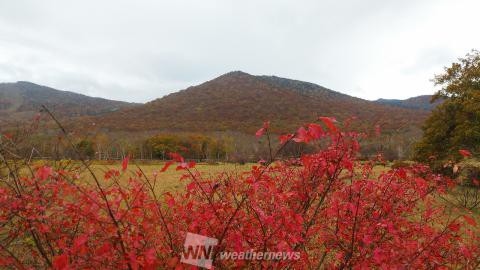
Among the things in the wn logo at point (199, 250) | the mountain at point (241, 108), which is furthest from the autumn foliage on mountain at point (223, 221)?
the mountain at point (241, 108)

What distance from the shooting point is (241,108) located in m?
120

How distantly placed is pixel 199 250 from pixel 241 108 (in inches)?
4648

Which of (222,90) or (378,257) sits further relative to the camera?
(222,90)

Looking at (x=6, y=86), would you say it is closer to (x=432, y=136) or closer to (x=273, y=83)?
(x=273, y=83)

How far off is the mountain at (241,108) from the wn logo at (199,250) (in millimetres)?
88005

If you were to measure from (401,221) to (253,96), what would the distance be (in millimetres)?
127213

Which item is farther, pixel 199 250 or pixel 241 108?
pixel 241 108

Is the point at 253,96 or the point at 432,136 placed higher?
the point at 253,96

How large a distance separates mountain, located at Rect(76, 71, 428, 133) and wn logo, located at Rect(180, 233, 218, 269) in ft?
289

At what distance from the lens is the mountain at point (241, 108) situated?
101 m

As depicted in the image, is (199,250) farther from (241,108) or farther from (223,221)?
(241,108)

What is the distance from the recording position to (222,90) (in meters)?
140

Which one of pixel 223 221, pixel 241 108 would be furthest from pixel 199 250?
pixel 241 108

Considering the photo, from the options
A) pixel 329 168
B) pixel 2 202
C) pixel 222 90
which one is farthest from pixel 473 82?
pixel 222 90
